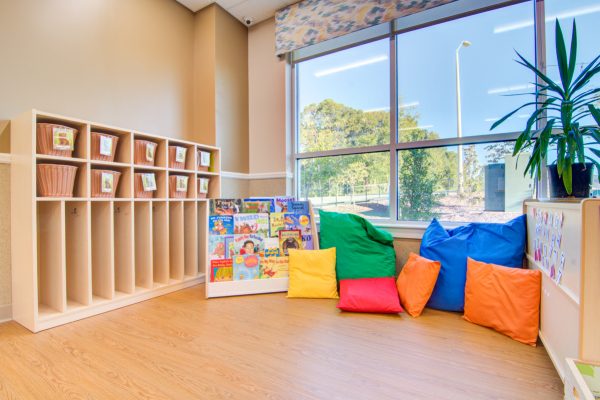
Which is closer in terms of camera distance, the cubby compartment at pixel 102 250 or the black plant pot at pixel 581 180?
the black plant pot at pixel 581 180

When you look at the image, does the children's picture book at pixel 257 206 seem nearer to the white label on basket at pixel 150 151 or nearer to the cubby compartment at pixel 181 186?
the cubby compartment at pixel 181 186

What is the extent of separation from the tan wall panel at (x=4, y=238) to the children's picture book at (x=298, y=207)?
1.97 m

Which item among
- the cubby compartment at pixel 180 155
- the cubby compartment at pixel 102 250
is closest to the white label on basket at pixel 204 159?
the cubby compartment at pixel 180 155

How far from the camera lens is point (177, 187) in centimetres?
253

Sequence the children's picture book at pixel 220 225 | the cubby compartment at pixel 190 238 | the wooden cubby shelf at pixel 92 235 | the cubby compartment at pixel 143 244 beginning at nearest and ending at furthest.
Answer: the wooden cubby shelf at pixel 92 235
the cubby compartment at pixel 143 244
the children's picture book at pixel 220 225
the cubby compartment at pixel 190 238

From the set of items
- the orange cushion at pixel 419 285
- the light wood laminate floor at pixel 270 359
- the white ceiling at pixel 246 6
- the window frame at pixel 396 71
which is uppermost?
the white ceiling at pixel 246 6

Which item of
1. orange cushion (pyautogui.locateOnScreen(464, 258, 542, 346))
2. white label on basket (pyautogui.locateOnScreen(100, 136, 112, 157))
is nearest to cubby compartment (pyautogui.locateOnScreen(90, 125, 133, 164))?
white label on basket (pyautogui.locateOnScreen(100, 136, 112, 157))

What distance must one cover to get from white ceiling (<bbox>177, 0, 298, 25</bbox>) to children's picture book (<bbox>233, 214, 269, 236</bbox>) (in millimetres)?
2243

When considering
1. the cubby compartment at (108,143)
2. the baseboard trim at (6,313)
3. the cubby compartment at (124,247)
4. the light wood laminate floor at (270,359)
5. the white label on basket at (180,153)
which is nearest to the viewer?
the light wood laminate floor at (270,359)

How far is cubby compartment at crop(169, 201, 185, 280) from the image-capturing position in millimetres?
2586

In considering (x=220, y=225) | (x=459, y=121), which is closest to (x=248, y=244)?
(x=220, y=225)

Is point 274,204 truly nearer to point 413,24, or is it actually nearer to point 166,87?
point 166,87

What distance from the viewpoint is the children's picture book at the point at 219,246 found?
2375 millimetres

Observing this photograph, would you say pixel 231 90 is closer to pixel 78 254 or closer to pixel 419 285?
pixel 78 254
